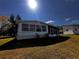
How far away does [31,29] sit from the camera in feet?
92.5

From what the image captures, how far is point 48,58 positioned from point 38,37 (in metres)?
15.0

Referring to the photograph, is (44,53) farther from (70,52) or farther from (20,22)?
(20,22)

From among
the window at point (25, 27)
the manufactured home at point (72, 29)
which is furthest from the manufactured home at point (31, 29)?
the manufactured home at point (72, 29)

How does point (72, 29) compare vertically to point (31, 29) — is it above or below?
above

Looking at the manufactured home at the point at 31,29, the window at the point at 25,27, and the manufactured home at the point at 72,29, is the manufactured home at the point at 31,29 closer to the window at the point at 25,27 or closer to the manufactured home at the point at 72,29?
the window at the point at 25,27

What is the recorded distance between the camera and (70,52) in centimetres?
1630

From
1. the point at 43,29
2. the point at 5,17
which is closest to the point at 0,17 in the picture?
the point at 5,17

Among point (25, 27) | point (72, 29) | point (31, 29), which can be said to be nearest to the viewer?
point (25, 27)

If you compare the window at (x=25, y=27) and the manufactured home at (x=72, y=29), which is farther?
the manufactured home at (x=72, y=29)

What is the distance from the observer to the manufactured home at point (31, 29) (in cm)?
2705

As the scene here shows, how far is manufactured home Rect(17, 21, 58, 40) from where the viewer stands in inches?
1065

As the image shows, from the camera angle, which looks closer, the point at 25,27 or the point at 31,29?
the point at 25,27

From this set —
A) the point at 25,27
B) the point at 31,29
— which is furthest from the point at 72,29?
the point at 25,27

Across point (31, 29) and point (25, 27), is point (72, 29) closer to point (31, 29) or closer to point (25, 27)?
point (31, 29)
